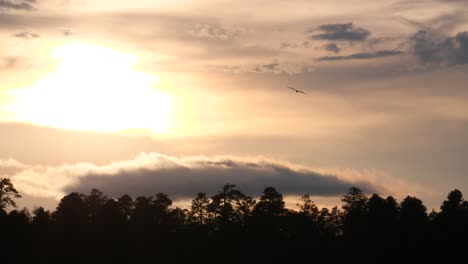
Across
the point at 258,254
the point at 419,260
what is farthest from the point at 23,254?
the point at 419,260

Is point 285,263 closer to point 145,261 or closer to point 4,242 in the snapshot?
point 145,261

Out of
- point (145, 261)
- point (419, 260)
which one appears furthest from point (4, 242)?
point (419, 260)

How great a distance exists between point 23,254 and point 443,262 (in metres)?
78.9

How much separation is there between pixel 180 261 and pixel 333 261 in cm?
2907

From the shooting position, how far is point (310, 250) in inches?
7835

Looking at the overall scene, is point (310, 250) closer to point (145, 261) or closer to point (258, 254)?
point (258, 254)

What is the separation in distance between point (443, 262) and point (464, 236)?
8.49 m

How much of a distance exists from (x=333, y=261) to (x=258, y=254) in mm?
14945

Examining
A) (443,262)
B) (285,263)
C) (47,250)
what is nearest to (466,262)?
(443,262)

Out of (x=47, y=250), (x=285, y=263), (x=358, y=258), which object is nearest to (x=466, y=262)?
(x=358, y=258)

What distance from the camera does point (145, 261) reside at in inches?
7844

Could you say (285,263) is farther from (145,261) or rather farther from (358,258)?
(145,261)

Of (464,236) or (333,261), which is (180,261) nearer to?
(333,261)

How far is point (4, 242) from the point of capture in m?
193
